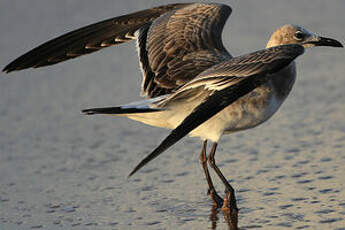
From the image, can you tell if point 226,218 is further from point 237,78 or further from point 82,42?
point 82,42

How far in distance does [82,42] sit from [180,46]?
1.00 m

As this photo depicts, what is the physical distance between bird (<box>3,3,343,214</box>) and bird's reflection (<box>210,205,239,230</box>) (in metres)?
0.04

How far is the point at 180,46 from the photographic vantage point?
23.4 feet

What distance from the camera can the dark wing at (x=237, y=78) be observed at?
17.6ft

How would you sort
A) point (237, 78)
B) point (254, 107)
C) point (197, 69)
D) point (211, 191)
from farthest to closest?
1. point (197, 69)
2. point (211, 191)
3. point (254, 107)
4. point (237, 78)

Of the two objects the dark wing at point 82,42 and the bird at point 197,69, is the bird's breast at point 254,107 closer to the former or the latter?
the bird at point 197,69

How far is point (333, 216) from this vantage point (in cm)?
569

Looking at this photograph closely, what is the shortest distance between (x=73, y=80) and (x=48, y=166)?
2.40 meters

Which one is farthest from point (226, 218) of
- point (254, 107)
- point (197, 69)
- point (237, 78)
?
point (197, 69)

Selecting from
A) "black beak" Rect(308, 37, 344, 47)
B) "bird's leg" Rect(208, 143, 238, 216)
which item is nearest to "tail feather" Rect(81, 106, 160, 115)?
"bird's leg" Rect(208, 143, 238, 216)

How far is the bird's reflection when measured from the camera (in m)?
5.79

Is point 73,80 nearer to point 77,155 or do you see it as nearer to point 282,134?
point 77,155

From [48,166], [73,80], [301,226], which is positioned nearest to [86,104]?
[73,80]

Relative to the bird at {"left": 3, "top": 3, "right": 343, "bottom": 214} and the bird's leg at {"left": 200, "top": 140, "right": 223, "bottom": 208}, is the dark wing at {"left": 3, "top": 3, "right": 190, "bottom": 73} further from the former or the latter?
the bird's leg at {"left": 200, "top": 140, "right": 223, "bottom": 208}
